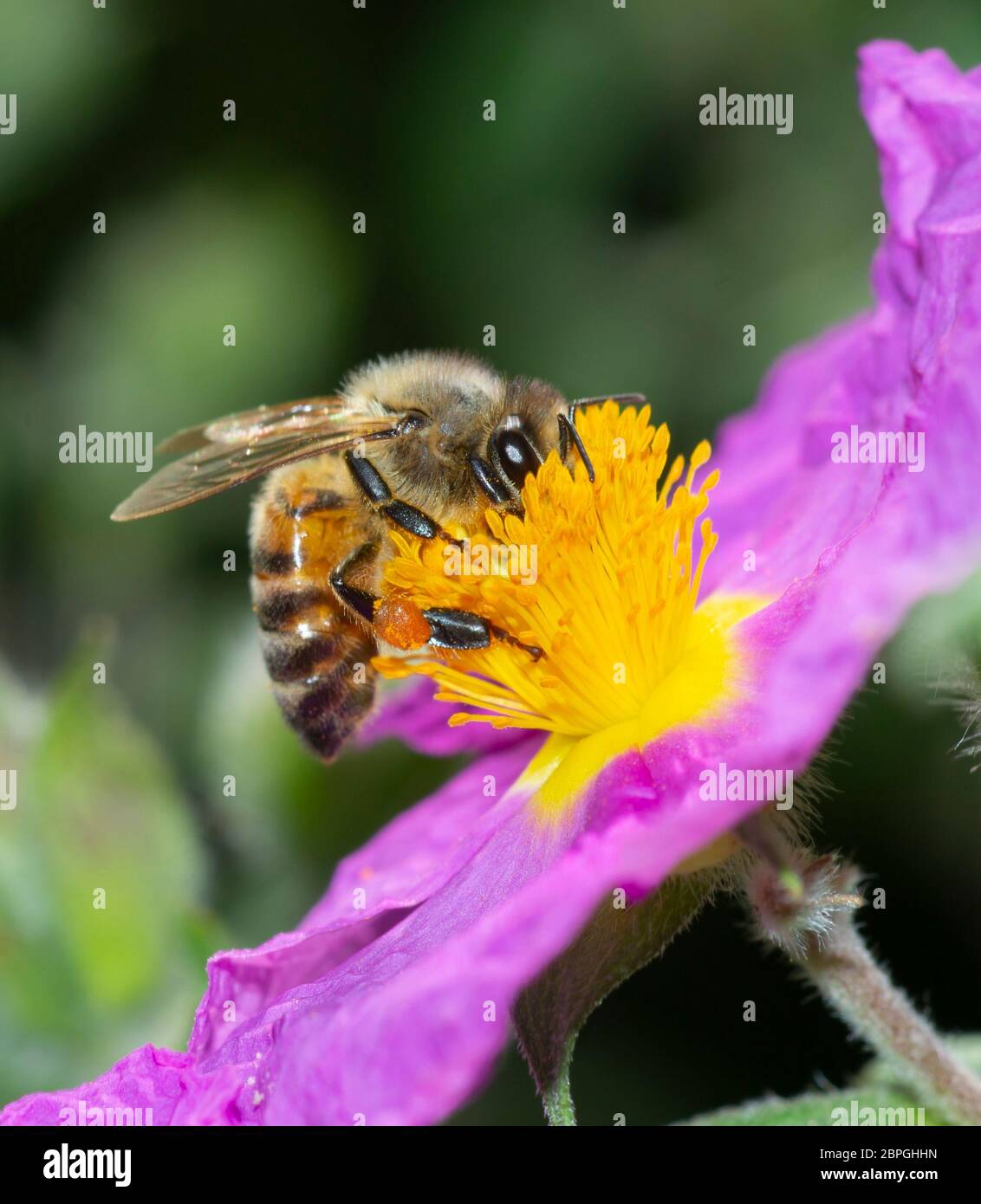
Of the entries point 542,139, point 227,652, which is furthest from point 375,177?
point 227,652

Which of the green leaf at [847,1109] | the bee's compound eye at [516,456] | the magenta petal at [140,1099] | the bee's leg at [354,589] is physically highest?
the bee's compound eye at [516,456]

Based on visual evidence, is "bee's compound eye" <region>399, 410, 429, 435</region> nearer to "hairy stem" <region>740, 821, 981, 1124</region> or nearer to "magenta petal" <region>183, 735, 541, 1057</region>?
"magenta petal" <region>183, 735, 541, 1057</region>

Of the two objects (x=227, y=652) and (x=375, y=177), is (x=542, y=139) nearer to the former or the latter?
(x=375, y=177)

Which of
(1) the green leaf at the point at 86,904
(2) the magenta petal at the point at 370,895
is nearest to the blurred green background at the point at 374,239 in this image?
(1) the green leaf at the point at 86,904

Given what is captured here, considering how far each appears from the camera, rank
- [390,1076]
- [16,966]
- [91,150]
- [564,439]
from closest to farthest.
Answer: [390,1076] → [564,439] → [16,966] → [91,150]

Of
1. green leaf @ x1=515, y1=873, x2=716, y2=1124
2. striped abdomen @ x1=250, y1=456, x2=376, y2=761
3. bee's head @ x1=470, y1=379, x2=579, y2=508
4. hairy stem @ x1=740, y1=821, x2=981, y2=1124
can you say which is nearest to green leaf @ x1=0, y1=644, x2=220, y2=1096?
striped abdomen @ x1=250, y1=456, x2=376, y2=761

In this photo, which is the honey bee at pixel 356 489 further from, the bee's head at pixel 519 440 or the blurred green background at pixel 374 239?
the blurred green background at pixel 374 239

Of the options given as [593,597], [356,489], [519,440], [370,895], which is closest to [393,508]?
[356,489]
